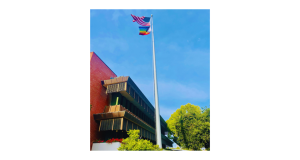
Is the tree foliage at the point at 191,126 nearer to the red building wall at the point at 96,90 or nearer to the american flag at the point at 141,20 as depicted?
the red building wall at the point at 96,90

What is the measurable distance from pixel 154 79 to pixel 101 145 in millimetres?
7434

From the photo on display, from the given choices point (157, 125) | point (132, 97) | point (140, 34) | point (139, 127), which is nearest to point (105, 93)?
point (132, 97)

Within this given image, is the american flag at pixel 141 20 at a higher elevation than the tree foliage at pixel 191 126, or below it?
higher

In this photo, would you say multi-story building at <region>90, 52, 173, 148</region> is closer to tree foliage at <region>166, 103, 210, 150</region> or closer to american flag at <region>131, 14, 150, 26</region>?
american flag at <region>131, 14, 150, 26</region>

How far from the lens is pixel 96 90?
17.5m

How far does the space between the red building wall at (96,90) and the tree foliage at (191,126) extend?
11.5 metres

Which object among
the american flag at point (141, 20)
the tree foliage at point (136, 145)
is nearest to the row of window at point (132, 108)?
the tree foliage at point (136, 145)

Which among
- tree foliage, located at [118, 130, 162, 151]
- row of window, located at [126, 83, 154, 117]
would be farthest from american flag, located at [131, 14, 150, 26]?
tree foliage, located at [118, 130, 162, 151]

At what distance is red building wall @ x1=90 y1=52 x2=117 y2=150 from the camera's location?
645 inches

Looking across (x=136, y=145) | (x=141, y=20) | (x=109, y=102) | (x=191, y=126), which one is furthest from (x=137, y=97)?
(x=136, y=145)

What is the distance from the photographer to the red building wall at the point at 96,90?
16.4 meters

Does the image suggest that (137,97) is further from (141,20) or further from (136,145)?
(136,145)

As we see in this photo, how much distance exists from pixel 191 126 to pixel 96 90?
13363mm

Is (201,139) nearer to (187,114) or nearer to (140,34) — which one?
(187,114)
